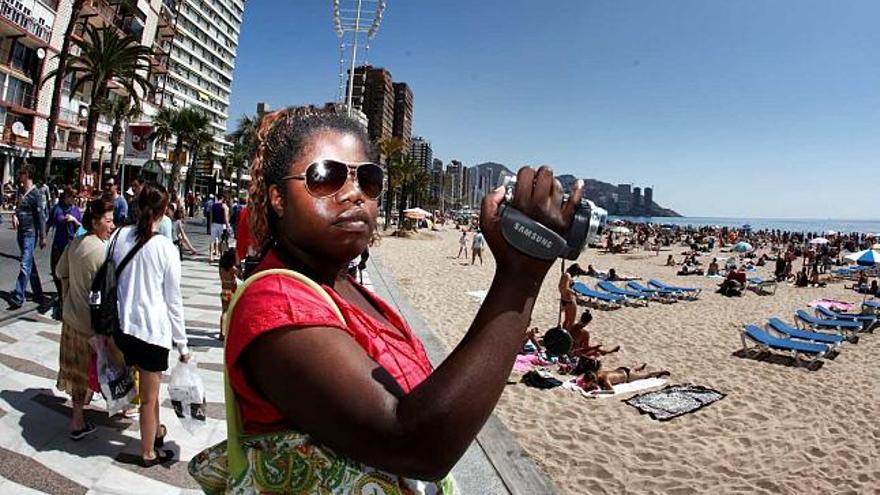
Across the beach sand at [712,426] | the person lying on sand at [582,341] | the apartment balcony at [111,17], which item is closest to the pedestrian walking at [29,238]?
the beach sand at [712,426]

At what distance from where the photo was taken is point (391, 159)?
156ft

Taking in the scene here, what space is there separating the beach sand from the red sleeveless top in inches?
148

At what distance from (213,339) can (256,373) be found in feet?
22.3

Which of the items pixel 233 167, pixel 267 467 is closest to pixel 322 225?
pixel 267 467

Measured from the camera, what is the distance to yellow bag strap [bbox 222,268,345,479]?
3.13 feet

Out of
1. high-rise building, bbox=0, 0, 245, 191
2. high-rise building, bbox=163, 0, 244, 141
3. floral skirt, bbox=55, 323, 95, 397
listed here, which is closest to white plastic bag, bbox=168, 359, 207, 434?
floral skirt, bbox=55, 323, 95, 397

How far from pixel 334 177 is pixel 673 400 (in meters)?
7.34

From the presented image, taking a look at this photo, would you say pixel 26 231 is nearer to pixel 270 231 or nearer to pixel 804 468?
pixel 270 231

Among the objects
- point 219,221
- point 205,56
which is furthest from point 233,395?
point 205,56

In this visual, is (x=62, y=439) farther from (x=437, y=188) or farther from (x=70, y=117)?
(x=437, y=188)

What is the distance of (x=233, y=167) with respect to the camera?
7225 centimetres

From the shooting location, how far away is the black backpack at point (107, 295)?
356cm

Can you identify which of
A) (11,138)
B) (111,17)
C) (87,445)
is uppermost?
(111,17)

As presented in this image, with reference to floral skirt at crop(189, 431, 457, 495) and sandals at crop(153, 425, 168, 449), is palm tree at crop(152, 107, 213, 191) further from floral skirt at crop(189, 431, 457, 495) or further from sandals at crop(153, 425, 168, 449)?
floral skirt at crop(189, 431, 457, 495)
